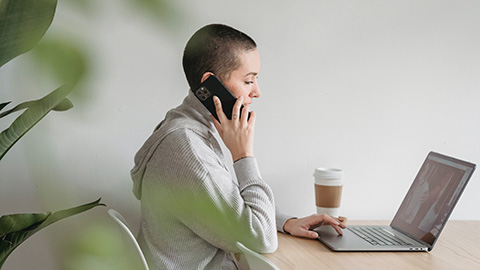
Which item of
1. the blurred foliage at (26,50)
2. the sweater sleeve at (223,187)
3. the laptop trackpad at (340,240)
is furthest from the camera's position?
the laptop trackpad at (340,240)

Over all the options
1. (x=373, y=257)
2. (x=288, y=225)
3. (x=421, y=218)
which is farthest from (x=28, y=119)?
(x=421, y=218)

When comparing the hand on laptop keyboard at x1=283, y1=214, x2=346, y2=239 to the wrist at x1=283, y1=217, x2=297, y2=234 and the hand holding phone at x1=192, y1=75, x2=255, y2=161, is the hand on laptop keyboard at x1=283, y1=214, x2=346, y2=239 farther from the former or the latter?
the hand holding phone at x1=192, y1=75, x2=255, y2=161

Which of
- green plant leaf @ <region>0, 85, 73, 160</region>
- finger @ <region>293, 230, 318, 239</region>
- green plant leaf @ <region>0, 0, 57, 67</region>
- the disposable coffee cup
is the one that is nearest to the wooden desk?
finger @ <region>293, 230, 318, 239</region>

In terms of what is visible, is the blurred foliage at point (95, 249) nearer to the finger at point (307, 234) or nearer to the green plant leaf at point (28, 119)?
the green plant leaf at point (28, 119)

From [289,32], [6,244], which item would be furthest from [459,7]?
[6,244]

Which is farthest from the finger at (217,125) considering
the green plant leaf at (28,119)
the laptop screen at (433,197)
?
the green plant leaf at (28,119)

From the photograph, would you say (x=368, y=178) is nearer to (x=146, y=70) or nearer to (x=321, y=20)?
(x=321, y=20)

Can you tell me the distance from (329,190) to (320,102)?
38 cm

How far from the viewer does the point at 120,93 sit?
1.83 m

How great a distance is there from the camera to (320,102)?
2.00 metres

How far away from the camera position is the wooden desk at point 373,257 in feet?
4.34

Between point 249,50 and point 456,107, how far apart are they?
1.02 meters

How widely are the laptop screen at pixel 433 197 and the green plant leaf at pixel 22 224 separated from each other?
1.06 m

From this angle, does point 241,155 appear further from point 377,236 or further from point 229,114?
point 377,236
